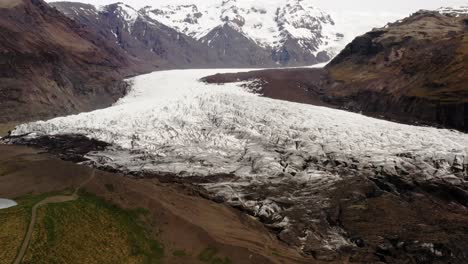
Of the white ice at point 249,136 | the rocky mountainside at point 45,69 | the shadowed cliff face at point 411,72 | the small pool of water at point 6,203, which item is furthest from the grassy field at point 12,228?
the shadowed cliff face at point 411,72

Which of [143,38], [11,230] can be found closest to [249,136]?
[11,230]

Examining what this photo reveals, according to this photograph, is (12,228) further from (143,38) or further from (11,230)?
(143,38)

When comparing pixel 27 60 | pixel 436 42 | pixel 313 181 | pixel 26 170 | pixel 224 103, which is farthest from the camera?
pixel 27 60

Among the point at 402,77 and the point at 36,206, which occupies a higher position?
the point at 402,77

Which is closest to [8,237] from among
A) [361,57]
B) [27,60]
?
[27,60]

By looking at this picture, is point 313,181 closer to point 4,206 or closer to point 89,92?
point 4,206

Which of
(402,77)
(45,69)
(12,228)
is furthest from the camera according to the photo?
(45,69)
